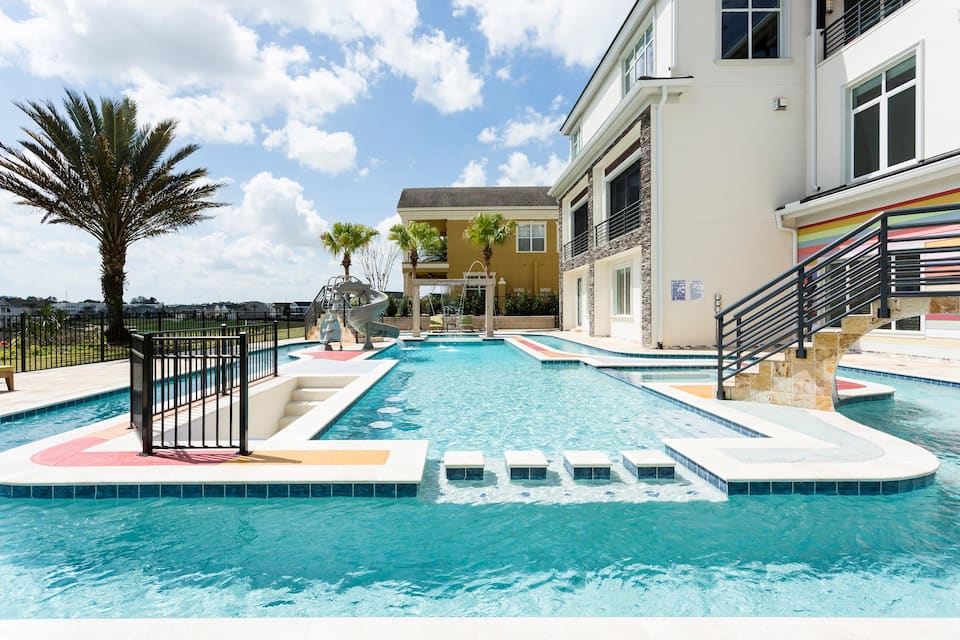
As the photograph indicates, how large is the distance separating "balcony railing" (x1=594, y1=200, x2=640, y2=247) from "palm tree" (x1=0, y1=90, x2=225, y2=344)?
15.8 metres

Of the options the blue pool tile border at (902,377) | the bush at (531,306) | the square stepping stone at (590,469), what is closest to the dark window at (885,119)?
the blue pool tile border at (902,377)

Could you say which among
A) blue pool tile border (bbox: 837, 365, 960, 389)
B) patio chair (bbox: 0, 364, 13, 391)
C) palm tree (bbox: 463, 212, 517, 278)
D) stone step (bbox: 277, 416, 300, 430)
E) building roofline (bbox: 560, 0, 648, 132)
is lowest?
stone step (bbox: 277, 416, 300, 430)

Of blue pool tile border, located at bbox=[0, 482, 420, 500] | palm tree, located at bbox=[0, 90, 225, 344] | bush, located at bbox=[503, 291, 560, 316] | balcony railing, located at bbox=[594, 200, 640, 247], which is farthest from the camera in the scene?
bush, located at bbox=[503, 291, 560, 316]

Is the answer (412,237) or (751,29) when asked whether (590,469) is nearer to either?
(751,29)

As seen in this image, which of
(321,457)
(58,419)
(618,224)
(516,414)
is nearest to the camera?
(321,457)

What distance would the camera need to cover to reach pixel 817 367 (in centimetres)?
688

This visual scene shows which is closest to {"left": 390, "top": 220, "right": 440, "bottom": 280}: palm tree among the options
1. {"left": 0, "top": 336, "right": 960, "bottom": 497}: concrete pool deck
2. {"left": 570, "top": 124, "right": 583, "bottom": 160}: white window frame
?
{"left": 570, "top": 124, "right": 583, "bottom": 160}: white window frame

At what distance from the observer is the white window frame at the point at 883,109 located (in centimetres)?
1203

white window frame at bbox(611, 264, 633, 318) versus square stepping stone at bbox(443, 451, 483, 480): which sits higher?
white window frame at bbox(611, 264, 633, 318)

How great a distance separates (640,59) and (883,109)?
794cm

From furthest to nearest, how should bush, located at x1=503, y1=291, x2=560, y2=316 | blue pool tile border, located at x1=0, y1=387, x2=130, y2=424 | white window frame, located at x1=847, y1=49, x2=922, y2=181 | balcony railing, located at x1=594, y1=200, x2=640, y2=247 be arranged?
bush, located at x1=503, y1=291, x2=560, y2=316
balcony railing, located at x1=594, y1=200, x2=640, y2=247
white window frame, located at x1=847, y1=49, x2=922, y2=181
blue pool tile border, located at x1=0, y1=387, x2=130, y2=424

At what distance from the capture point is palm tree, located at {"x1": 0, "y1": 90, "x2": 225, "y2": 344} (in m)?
16.5

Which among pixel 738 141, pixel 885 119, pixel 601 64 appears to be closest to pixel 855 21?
pixel 885 119

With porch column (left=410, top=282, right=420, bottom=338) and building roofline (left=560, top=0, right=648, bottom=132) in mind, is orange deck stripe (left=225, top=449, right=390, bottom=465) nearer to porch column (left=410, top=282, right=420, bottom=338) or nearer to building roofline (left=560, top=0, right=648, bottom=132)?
building roofline (left=560, top=0, right=648, bottom=132)
